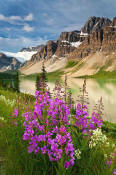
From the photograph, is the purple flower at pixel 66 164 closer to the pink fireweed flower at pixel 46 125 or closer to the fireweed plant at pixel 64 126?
the pink fireweed flower at pixel 46 125

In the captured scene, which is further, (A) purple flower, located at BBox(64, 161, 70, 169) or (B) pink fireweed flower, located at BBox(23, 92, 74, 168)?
(B) pink fireweed flower, located at BBox(23, 92, 74, 168)

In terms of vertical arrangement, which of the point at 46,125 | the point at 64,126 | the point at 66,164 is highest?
the point at 64,126

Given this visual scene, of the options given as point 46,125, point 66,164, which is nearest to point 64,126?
point 46,125

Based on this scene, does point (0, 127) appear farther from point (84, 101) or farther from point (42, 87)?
point (84, 101)

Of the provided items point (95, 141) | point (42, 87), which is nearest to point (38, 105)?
point (42, 87)

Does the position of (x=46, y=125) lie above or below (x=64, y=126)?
below

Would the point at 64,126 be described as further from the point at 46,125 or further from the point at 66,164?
the point at 66,164

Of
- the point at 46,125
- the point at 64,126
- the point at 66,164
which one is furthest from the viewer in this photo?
the point at 46,125

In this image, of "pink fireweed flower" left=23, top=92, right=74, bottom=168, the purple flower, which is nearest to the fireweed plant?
"pink fireweed flower" left=23, top=92, right=74, bottom=168

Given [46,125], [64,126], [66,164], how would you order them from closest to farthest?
[66,164]
[64,126]
[46,125]

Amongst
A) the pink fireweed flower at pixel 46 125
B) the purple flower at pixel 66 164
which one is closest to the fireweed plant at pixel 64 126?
the pink fireweed flower at pixel 46 125

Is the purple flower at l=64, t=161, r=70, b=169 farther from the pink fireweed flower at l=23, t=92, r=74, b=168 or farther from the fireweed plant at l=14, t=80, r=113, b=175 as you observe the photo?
the fireweed plant at l=14, t=80, r=113, b=175

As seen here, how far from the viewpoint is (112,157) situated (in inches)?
115

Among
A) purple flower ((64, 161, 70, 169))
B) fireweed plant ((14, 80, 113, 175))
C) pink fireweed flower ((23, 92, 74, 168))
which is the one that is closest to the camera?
purple flower ((64, 161, 70, 169))
